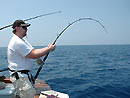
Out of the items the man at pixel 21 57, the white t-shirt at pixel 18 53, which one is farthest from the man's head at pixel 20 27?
the white t-shirt at pixel 18 53

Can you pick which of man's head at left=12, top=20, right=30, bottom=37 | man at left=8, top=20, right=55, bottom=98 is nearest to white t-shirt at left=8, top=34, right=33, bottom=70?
man at left=8, top=20, right=55, bottom=98

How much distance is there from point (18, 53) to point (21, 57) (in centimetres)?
9

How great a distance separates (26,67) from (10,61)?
0.99 feet

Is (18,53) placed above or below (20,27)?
below

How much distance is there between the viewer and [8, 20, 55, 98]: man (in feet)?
7.61

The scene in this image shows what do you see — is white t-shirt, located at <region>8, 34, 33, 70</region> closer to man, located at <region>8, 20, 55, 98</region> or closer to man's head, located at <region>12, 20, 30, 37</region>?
man, located at <region>8, 20, 55, 98</region>

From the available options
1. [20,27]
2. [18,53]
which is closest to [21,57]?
[18,53]

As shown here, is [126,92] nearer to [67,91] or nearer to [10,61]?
[67,91]

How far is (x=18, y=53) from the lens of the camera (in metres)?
2.36

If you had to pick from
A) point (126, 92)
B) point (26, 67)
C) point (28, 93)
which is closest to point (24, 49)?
point (26, 67)

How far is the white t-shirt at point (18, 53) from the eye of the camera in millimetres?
2309

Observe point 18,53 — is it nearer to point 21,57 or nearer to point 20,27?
point 21,57

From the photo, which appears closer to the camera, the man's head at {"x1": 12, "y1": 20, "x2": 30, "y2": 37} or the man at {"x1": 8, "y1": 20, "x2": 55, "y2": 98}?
the man at {"x1": 8, "y1": 20, "x2": 55, "y2": 98}

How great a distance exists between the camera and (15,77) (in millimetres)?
2477
